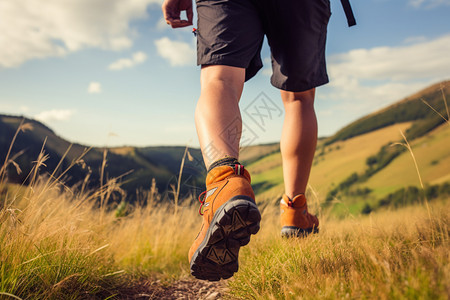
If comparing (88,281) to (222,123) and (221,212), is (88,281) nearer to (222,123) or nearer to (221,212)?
(221,212)

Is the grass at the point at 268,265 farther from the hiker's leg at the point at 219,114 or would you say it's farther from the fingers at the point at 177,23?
the fingers at the point at 177,23

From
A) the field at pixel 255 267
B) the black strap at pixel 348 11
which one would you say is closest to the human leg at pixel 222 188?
the field at pixel 255 267

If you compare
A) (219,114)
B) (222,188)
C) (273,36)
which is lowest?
(222,188)

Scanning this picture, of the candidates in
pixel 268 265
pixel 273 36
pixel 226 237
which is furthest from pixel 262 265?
pixel 273 36

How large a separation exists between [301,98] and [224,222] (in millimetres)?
1052

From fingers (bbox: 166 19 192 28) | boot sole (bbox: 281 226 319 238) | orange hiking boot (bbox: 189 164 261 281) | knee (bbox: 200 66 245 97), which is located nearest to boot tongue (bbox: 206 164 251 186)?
orange hiking boot (bbox: 189 164 261 281)

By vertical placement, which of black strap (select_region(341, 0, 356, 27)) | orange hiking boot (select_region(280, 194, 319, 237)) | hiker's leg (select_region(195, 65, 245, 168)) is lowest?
orange hiking boot (select_region(280, 194, 319, 237))

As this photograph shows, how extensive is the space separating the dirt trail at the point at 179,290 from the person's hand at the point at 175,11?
57.3 inches

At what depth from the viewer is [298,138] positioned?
1.91 meters

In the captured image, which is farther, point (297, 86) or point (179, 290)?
Result: point (179, 290)

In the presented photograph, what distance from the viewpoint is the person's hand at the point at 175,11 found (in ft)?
5.79

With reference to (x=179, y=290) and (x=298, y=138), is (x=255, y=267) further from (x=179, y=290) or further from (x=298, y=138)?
(x=298, y=138)

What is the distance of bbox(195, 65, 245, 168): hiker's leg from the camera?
1308 mm

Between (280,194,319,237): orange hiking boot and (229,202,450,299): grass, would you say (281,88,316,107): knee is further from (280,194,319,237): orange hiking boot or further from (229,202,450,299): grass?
(229,202,450,299): grass
